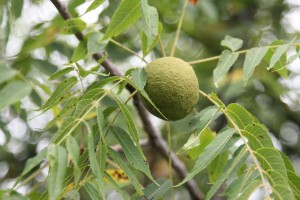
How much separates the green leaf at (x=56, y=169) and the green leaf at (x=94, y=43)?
55 cm

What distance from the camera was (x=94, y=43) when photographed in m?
1.63

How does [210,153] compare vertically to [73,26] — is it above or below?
below

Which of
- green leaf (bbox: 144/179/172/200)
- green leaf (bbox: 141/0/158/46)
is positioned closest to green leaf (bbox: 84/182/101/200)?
green leaf (bbox: 144/179/172/200)

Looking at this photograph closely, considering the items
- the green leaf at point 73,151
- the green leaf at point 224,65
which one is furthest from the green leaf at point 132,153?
the green leaf at point 224,65

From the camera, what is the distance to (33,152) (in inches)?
121

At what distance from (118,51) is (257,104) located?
888mm

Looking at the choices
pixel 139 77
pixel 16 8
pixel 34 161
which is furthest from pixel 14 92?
pixel 16 8

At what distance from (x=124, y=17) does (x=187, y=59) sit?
4.58ft

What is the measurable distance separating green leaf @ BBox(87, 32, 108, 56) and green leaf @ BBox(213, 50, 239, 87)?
34 centimetres

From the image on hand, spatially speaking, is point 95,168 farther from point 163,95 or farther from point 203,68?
point 203,68

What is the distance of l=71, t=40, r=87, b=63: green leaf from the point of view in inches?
64.9

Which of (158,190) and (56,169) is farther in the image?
(158,190)

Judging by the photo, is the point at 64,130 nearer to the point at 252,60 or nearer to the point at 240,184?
the point at 240,184

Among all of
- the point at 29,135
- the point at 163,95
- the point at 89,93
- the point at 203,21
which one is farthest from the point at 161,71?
the point at 203,21
